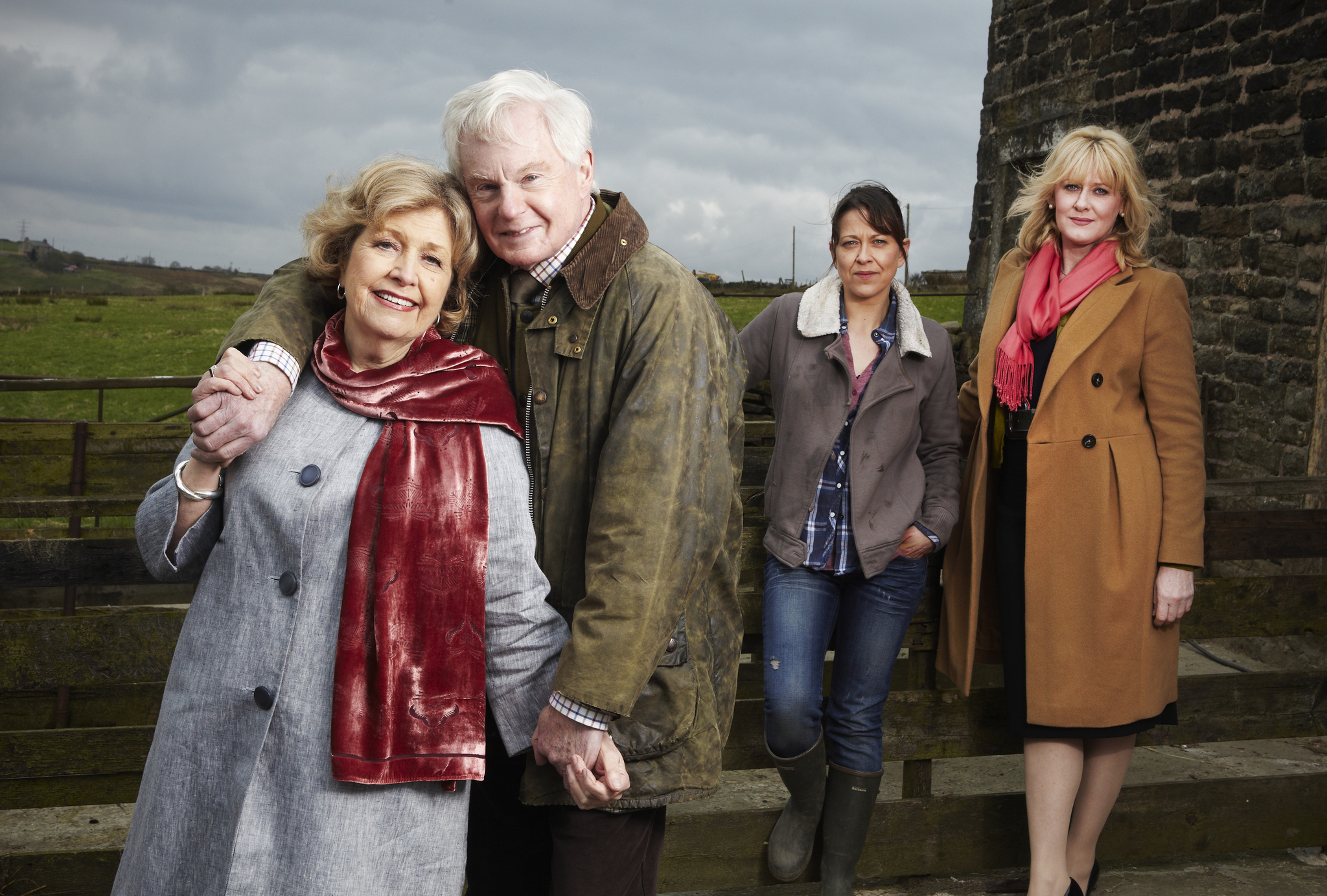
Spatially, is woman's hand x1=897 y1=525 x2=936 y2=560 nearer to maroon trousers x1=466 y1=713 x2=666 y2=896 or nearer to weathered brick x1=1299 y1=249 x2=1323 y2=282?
maroon trousers x1=466 y1=713 x2=666 y2=896

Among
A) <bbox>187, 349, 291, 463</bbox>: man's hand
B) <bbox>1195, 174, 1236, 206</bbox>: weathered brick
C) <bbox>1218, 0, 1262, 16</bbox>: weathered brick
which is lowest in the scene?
<bbox>187, 349, 291, 463</bbox>: man's hand

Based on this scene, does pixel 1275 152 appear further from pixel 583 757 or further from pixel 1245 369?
pixel 583 757

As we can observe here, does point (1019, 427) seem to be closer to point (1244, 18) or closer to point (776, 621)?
point (776, 621)

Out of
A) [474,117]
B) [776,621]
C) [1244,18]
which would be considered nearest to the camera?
[474,117]

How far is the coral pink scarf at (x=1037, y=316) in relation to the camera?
2.80 meters

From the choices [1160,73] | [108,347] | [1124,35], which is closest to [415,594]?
[1160,73]

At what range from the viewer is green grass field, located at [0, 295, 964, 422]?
77.7 feet

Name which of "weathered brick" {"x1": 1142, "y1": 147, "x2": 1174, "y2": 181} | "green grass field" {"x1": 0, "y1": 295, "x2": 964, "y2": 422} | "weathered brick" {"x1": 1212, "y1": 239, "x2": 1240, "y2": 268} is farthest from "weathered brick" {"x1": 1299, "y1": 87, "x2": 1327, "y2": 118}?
"green grass field" {"x1": 0, "y1": 295, "x2": 964, "y2": 422}

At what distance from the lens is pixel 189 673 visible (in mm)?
1791

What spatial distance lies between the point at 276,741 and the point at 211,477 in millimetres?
449

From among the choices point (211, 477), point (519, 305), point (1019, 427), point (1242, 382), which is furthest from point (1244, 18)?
point (211, 477)

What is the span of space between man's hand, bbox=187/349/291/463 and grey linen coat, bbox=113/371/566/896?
0.21ft

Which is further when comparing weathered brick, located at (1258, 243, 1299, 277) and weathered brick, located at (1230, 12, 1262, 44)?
weathered brick, located at (1230, 12, 1262, 44)

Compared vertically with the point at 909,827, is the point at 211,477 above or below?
above
